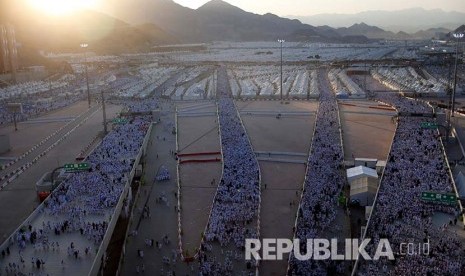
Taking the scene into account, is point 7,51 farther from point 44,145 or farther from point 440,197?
point 440,197

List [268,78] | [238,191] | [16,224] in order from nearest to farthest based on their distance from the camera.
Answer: [16,224], [238,191], [268,78]

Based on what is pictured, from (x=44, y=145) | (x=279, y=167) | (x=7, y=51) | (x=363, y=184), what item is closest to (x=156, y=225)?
(x=363, y=184)

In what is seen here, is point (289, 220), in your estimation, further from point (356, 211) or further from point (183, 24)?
point (183, 24)

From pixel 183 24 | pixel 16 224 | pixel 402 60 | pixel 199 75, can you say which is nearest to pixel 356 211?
pixel 16 224

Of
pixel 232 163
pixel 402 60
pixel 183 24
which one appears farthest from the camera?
pixel 183 24

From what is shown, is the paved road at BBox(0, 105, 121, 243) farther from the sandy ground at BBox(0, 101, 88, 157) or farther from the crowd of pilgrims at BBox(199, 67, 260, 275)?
the crowd of pilgrims at BBox(199, 67, 260, 275)

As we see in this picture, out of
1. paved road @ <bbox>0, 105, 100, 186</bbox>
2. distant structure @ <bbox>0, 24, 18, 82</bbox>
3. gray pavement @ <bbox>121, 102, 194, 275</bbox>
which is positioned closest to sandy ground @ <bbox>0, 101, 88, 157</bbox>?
paved road @ <bbox>0, 105, 100, 186</bbox>

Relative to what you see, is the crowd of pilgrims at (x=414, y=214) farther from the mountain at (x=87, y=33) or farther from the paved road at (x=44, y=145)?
the mountain at (x=87, y=33)
